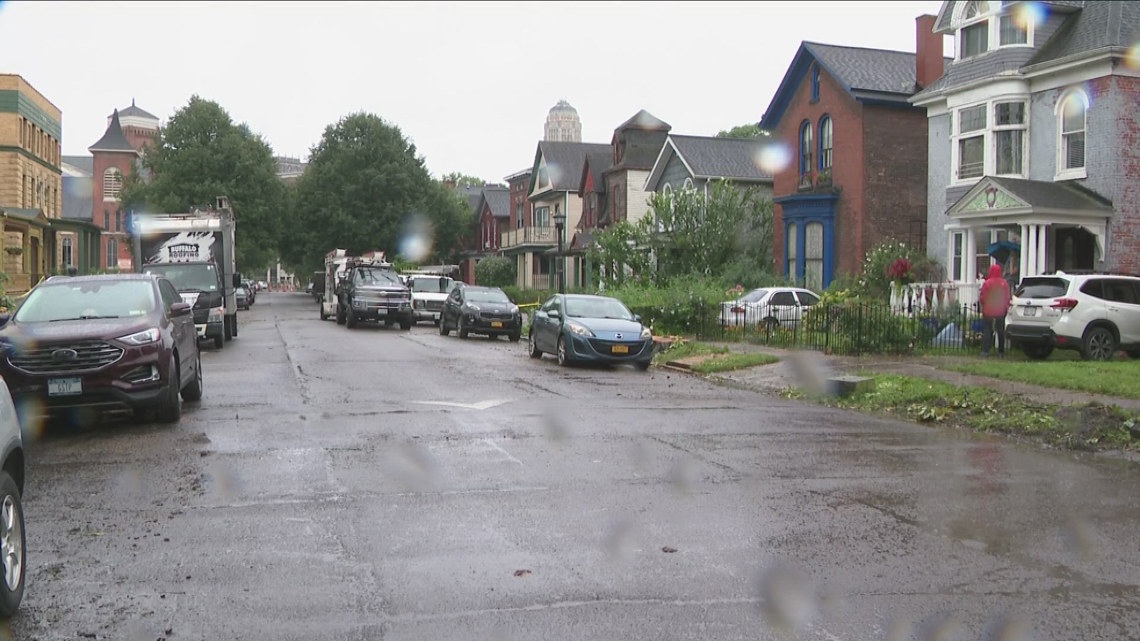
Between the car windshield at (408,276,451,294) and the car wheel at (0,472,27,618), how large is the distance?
3268 centimetres

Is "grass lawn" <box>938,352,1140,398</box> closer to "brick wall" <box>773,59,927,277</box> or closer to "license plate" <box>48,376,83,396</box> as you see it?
"license plate" <box>48,376,83,396</box>

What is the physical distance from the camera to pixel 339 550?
632 centimetres

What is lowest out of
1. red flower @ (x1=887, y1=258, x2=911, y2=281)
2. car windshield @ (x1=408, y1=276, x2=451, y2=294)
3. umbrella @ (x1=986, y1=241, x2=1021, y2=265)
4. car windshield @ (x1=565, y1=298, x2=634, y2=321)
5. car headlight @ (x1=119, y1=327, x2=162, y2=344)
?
car headlight @ (x1=119, y1=327, x2=162, y2=344)

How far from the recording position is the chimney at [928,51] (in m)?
31.1

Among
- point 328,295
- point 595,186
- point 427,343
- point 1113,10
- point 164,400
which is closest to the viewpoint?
point 164,400

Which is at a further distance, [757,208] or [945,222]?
[757,208]

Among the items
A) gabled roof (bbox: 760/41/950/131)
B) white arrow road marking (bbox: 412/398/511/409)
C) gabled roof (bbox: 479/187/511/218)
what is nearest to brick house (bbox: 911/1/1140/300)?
gabled roof (bbox: 760/41/950/131)

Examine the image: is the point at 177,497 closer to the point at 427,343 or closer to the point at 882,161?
the point at 427,343

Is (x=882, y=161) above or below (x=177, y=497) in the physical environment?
above

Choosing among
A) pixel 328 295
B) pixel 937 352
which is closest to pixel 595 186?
pixel 328 295

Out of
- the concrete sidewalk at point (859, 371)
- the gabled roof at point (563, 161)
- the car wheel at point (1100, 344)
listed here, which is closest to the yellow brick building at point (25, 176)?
the gabled roof at point (563, 161)

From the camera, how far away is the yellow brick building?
43812mm

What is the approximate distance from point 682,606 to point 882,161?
2830 cm

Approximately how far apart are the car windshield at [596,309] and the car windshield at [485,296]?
27.6ft
